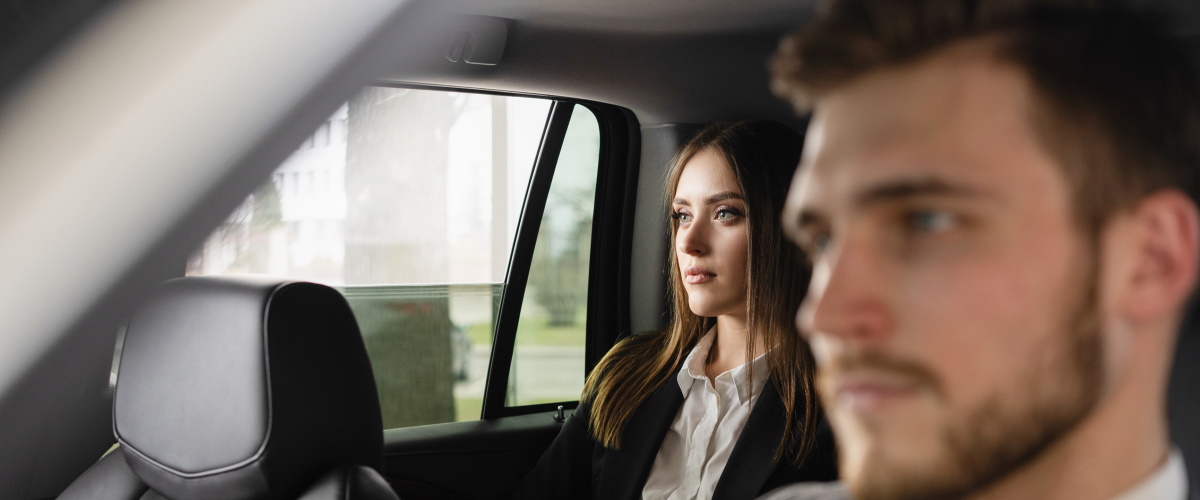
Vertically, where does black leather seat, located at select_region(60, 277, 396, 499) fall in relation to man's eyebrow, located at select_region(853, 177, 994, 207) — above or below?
below

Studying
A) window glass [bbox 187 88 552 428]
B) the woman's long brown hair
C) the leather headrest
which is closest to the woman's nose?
the woman's long brown hair

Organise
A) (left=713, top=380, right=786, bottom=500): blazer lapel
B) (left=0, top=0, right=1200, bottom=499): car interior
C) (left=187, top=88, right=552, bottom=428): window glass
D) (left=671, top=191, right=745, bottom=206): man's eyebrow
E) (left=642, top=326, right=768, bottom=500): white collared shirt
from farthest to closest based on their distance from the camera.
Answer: (left=187, top=88, right=552, bottom=428): window glass
(left=671, top=191, right=745, bottom=206): man's eyebrow
(left=642, top=326, right=768, bottom=500): white collared shirt
(left=713, top=380, right=786, bottom=500): blazer lapel
(left=0, top=0, right=1200, bottom=499): car interior

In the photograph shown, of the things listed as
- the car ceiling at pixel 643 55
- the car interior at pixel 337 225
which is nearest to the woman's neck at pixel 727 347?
the car interior at pixel 337 225

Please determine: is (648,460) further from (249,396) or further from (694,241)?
(249,396)

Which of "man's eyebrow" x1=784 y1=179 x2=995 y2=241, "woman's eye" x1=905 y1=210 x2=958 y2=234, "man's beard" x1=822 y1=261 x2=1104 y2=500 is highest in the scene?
"man's eyebrow" x1=784 y1=179 x2=995 y2=241

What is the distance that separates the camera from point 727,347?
219 centimetres

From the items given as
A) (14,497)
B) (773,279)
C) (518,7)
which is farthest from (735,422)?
(14,497)

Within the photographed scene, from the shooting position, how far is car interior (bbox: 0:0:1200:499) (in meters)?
0.39

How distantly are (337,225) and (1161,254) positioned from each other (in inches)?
130

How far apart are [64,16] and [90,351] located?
155 mm

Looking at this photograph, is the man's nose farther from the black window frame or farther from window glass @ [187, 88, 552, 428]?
window glass @ [187, 88, 552, 428]

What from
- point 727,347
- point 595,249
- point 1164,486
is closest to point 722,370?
point 727,347

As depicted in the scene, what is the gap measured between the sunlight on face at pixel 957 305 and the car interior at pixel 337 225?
0.72 feet

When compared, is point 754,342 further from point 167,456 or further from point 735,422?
point 167,456
